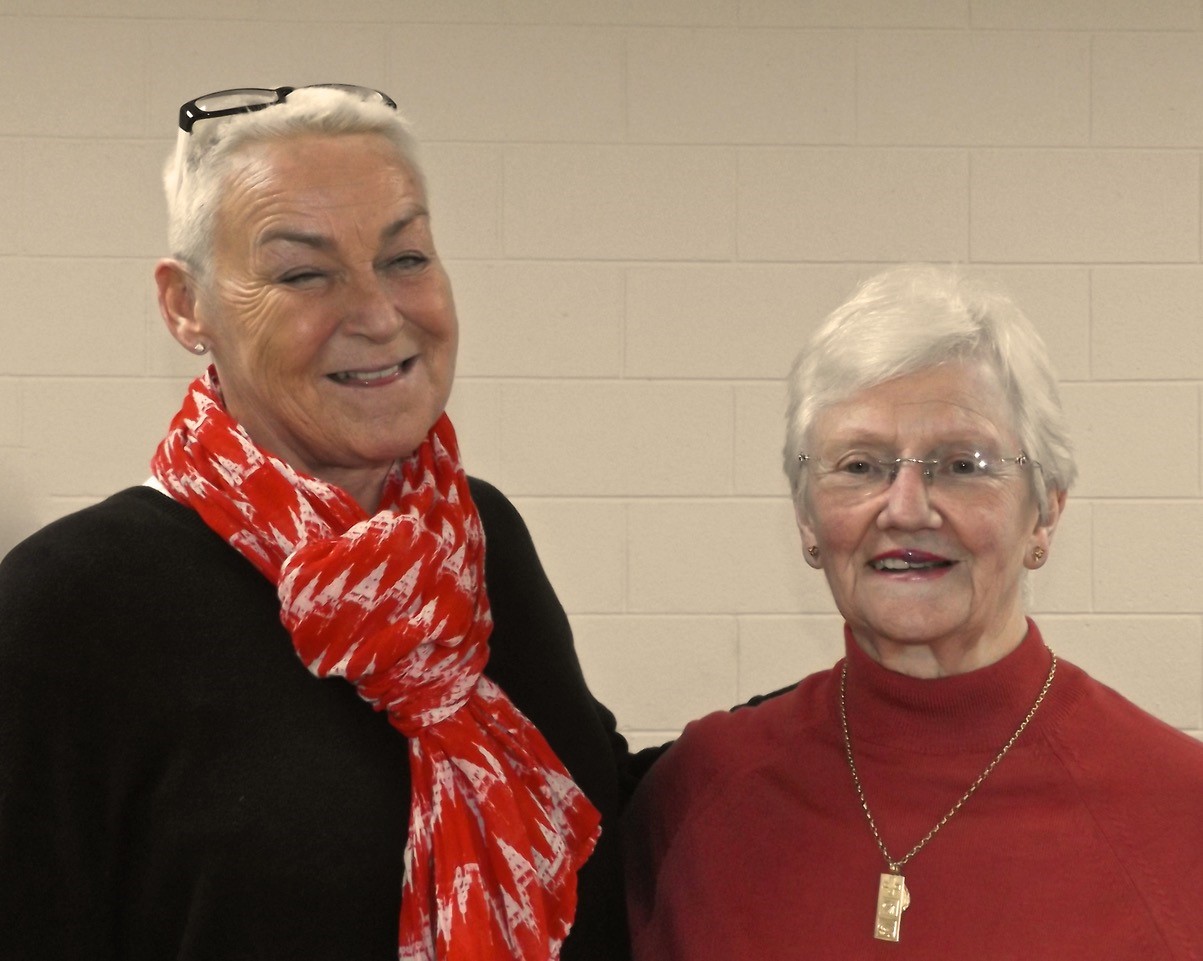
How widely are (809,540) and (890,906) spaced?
429mm

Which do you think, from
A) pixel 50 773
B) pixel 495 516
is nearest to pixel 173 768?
pixel 50 773

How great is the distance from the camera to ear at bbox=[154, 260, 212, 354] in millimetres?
1549

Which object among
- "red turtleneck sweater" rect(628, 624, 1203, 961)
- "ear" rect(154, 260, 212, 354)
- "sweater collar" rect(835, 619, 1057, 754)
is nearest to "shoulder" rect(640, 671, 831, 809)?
"red turtleneck sweater" rect(628, 624, 1203, 961)

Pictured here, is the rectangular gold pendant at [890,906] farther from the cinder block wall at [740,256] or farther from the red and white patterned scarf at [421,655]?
the cinder block wall at [740,256]

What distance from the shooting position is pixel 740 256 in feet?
10.7

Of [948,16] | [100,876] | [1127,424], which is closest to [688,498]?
[1127,424]

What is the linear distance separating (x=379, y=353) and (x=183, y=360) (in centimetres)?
179

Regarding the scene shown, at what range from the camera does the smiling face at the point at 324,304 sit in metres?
1.50

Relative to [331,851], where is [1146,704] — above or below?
below

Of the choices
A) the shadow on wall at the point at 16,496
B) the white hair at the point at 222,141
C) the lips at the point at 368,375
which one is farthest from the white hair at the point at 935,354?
the shadow on wall at the point at 16,496

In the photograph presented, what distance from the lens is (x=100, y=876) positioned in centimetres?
143

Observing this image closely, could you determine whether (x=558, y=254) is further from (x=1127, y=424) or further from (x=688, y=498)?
(x=1127, y=424)

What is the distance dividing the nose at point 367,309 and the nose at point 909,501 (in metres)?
0.58

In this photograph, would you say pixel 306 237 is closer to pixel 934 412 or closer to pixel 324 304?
pixel 324 304
